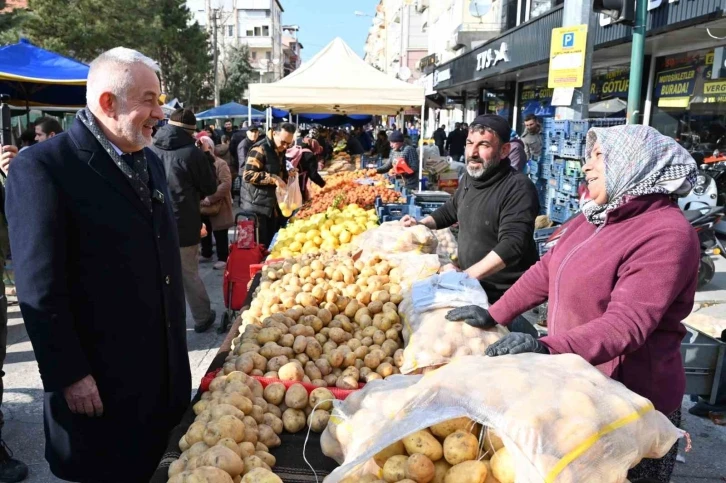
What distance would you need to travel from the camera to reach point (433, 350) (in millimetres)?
2361

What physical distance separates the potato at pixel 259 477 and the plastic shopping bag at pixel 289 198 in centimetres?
557

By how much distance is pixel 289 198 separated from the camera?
24.3 ft

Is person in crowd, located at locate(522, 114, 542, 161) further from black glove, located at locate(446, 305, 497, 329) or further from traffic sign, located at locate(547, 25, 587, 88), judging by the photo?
black glove, located at locate(446, 305, 497, 329)

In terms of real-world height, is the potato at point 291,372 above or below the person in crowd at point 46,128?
below

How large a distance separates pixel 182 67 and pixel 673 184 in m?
36.5

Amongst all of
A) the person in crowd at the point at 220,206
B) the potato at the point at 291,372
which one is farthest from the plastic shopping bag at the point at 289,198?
the potato at the point at 291,372

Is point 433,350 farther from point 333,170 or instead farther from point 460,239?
point 333,170

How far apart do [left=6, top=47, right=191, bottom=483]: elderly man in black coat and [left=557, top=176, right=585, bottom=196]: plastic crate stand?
22.1ft

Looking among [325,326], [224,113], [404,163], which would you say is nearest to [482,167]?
[325,326]

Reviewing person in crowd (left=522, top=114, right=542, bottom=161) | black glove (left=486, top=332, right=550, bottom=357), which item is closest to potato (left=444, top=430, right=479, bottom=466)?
black glove (left=486, top=332, right=550, bottom=357)

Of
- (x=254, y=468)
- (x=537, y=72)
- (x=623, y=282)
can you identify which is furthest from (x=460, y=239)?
(x=537, y=72)

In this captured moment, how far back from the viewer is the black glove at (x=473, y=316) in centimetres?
220

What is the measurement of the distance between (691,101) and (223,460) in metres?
11.2

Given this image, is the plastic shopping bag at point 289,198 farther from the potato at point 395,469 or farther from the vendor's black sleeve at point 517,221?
the potato at point 395,469
